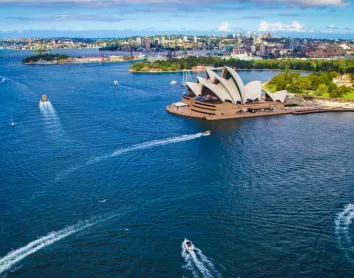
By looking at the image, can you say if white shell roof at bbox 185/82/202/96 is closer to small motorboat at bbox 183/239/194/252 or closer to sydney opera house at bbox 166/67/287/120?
sydney opera house at bbox 166/67/287/120

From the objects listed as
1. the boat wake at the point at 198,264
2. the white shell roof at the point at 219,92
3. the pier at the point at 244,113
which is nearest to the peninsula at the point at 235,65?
the pier at the point at 244,113

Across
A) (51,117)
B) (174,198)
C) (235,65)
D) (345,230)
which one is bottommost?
(345,230)

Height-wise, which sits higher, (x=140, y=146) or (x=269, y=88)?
(x=269, y=88)

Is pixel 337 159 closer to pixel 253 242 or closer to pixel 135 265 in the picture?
pixel 253 242

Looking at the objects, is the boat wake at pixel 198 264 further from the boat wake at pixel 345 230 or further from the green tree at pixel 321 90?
the green tree at pixel 321 90

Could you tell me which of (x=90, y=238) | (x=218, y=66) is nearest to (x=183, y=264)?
(x=90, y=238)

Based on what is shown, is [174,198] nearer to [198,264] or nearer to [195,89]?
[198,264]

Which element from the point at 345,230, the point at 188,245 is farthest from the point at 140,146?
the point at 345,230
